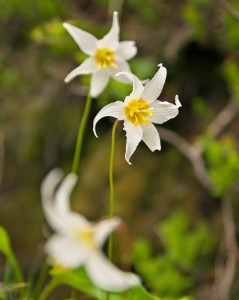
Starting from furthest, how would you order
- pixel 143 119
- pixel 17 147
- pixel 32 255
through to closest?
pixel 17 147 < pixel 32 255 < pixel 143 119

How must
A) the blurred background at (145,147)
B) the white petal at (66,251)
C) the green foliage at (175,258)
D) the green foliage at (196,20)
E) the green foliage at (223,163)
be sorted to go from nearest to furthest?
the white petal at (66,251) → the green foliage at (223,163) → the green foliage at (175,258) → the blurred background at (145,147) → the green foliage at (196,20)

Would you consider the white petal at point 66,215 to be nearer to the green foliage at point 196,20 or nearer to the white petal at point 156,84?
the white petal at point 156,84

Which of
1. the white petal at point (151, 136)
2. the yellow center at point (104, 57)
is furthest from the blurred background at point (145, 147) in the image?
the white petal at point (151, 136)

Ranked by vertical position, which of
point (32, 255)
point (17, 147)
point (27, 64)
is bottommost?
point (32, 255)

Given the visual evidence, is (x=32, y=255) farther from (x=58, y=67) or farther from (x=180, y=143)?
(x=58, y=67)

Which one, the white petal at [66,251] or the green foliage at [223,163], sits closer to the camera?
the white petal at [66,251]

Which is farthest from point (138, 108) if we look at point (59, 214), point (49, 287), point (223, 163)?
point (223, 163)

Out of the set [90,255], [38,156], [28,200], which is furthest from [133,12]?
[90,255]
